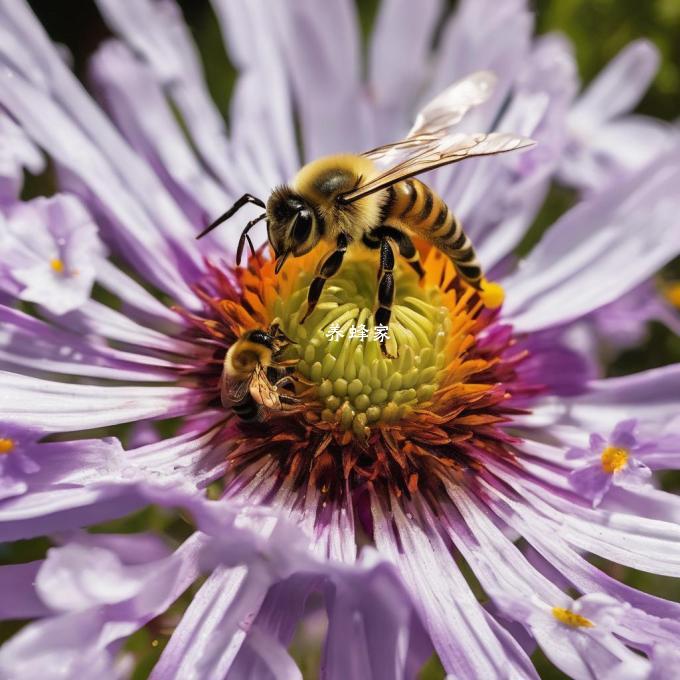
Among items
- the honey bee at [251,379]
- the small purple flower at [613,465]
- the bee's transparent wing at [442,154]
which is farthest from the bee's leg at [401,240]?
the small purple flower at [613,465]

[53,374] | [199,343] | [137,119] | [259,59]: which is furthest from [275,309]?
[259,59]

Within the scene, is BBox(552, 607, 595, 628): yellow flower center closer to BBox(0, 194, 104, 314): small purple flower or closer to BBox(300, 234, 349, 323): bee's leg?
BBox(300, 234, 349, 323): bee's leg

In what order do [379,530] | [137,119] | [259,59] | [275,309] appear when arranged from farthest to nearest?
[259,59] → [137,119] → [275,309] → [379,530]

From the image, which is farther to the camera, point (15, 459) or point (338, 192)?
point (338, 192)

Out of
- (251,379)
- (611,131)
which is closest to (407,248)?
(251,379)

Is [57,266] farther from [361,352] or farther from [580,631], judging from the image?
[580,631]

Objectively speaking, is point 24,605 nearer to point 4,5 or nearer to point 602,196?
point 4,5
